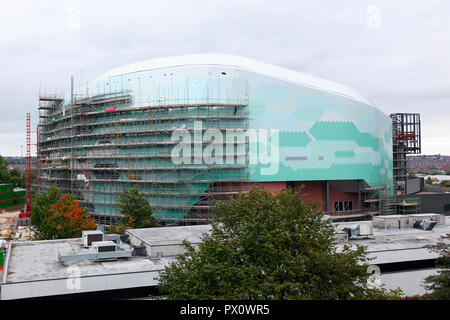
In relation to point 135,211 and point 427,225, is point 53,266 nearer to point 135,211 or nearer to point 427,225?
point 135,211

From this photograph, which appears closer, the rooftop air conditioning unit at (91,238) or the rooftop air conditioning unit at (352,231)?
the rooftop air conditioning unit at (91,238)

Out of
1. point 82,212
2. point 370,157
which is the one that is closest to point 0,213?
point 82,212

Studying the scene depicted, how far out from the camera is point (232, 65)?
137ft

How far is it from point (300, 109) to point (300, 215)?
30.1 metres

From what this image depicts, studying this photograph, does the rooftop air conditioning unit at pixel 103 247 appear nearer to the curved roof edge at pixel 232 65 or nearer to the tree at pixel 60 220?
the tree at pixel 60 220

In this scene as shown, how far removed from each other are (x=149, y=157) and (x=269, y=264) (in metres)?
30.3

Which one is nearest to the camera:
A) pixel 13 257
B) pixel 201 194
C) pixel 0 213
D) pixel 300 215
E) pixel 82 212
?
pixel 300 215

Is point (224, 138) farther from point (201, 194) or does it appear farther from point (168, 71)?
point (168, 71)

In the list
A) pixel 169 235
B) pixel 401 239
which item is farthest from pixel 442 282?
pixel 169 235

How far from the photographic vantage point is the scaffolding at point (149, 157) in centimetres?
4034

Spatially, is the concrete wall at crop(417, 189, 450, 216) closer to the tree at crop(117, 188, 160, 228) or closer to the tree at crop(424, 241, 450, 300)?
the tree at crop(117, 188, 160, 228)

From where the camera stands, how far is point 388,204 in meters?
48.1

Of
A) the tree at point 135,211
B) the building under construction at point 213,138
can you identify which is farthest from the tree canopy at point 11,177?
the tree at point 135,211

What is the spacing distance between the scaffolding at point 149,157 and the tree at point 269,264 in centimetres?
2353
